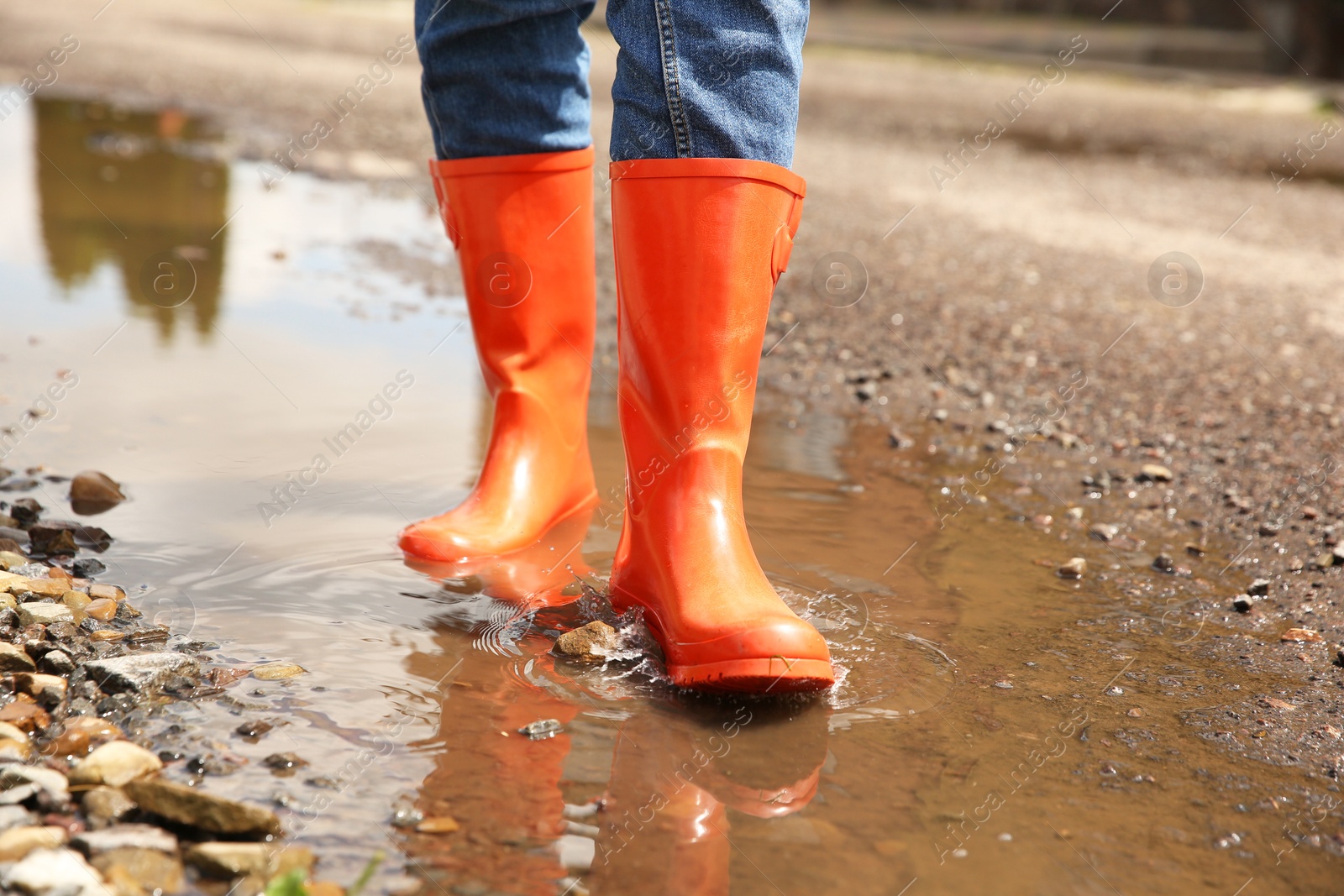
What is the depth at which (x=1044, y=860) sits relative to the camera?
3.67ft

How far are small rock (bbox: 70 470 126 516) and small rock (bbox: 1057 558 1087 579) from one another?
4.75 feet

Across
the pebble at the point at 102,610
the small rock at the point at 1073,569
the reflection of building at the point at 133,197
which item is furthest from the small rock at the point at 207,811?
the reflection of building at the point at 133,197

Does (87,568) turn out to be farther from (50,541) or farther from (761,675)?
(761,675)

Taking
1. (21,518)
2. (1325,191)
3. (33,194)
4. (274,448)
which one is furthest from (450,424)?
(1325,191)

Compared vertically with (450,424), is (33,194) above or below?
above

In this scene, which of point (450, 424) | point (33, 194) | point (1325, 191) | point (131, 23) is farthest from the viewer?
point (131, 23)

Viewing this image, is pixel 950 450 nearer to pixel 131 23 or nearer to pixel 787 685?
pixel 787 685

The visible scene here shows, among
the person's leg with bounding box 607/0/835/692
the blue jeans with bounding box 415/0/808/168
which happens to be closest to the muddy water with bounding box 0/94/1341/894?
the person's leg with bounding box 607/0/835/692

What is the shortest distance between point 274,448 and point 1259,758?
1629mm

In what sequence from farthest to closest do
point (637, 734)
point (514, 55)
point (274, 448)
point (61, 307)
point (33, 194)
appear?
point (33, 194)
point (61, 307)
point (274, 448)
point (514, 55)
point (637, 734)

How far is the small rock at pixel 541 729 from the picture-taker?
1.27 metres

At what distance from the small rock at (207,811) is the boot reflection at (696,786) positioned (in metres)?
0.29

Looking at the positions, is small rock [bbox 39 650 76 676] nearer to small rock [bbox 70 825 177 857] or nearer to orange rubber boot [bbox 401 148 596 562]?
small rock [bbox 70 825 177 857]

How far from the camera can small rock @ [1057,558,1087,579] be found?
1.85 m
